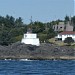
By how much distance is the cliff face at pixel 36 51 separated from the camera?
99.6 m

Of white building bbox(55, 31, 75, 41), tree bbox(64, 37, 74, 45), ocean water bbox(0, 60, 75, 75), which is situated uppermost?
white building bbox(55, 31, 75, 41)

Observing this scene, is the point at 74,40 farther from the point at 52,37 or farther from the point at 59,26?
the point at 59,26

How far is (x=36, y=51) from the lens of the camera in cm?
10225

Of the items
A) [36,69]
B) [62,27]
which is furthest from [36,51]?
[36,69]

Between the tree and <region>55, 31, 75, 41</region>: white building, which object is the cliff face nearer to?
the tree

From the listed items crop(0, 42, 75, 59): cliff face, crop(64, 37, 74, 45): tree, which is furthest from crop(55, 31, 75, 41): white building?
crop(0, 42, 75, 59): cliff face

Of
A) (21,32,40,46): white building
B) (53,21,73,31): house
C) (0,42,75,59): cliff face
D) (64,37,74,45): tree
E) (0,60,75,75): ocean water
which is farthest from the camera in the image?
(53,21,73,31): house

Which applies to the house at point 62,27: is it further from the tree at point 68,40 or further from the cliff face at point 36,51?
the cliff face at point 36,51

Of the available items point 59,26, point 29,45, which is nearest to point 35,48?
point 29,45

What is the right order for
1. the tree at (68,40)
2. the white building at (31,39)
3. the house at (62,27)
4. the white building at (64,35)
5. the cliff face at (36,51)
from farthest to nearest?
the house at (62,27) < the white building at (64,35) < the tree at (68,40) < the white building at (31,39) < the cliff face at (36,51)

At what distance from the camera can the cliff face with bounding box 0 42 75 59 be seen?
99581mm

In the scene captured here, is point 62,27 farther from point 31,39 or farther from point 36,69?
point 36,69

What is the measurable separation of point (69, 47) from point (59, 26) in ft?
147

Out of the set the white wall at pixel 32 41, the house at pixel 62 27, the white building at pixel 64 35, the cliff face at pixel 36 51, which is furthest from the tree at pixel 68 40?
the house at pixel 62 27
